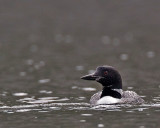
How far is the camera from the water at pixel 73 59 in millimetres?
14734

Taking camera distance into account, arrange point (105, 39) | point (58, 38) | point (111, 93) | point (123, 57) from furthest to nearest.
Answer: point (58, 38)
point (105, 39)
point (123, 57)
point (111, 93)

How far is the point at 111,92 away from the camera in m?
16.7

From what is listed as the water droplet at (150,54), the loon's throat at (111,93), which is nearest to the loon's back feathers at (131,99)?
the loon's throat at (111,93)

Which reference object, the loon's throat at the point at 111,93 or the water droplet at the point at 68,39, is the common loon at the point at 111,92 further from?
the water droplet at the point at 68,39

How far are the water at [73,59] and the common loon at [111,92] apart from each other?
0.37m

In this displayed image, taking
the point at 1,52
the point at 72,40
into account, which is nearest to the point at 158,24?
the point at 72,40

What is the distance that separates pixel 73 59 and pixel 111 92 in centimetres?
1240

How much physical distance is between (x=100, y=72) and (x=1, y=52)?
621 inches

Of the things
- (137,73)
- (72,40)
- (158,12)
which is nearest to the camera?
(137,73)

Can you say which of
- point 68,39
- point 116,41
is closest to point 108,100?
point 116,41

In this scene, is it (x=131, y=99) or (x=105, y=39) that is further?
(x=105, y=39)

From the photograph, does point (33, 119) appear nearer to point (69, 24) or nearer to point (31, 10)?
point (69, 24)

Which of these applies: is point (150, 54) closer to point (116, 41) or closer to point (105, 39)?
point (116, 41)

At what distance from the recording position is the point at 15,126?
1343 centimetres
